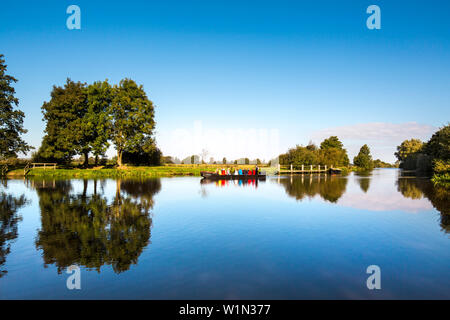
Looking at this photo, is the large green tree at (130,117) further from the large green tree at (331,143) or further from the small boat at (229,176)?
the large green tree at (331,143)

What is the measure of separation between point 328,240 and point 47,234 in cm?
1021

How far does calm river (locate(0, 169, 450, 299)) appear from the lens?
5.94 metres

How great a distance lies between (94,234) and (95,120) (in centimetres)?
4919

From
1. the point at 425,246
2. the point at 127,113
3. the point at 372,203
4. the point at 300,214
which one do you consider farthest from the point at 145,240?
the point at 127,113

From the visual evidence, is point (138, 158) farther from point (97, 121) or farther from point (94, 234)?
point (94, 234)

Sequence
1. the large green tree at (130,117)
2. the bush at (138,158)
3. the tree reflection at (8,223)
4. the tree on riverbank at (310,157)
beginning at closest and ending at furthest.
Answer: the tree reflection at (8,223) → the large green tree at (130,117) → the bush at (138,158) → the tree on riverbank at (310,157)

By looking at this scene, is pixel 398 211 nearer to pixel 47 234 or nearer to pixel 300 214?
pixel 300 214

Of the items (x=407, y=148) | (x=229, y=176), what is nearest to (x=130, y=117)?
(x=229, y=176)

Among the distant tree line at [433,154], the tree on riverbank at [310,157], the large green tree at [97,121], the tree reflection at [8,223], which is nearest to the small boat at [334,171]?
the tree on riverbank at [310,157]

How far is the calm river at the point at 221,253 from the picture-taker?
19.5 feet

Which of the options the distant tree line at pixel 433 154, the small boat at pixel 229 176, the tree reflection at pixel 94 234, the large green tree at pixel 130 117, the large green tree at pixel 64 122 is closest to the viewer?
the tree reflection at pixel 94 234

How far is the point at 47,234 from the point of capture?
10.2m

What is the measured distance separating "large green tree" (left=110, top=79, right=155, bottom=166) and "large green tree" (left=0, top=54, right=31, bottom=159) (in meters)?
15.5

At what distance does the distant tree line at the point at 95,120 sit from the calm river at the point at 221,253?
41.1m
